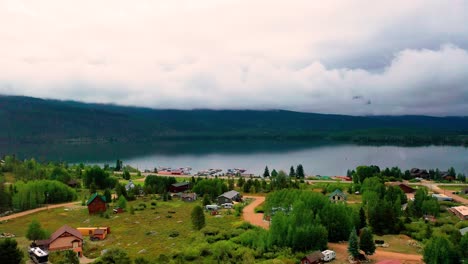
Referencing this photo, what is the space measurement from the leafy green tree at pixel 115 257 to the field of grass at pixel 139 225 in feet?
5.66

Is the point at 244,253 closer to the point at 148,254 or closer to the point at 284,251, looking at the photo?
the point at 284,251

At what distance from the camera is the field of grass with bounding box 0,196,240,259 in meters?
37.1

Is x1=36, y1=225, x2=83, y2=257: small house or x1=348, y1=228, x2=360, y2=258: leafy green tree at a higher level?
x1=348, y1=228, x2=360, y2=258: leafy green tree

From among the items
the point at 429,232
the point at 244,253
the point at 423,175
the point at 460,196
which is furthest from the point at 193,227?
the point at 423,175

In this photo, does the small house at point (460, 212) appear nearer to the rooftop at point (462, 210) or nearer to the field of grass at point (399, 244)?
the rooftop at point (462, 210)

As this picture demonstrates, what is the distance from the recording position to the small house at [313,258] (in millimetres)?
30961

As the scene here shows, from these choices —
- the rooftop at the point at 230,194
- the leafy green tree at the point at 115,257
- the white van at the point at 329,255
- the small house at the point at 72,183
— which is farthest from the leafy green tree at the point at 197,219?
the small house at the point at 72,183

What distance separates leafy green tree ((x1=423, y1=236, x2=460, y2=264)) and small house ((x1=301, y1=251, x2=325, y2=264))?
298 inches

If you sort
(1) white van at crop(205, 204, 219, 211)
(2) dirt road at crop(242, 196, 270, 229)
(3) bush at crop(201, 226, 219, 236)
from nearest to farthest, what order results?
(3) bush at crop(201, 226, 219, 236), (2) dirt road at crop(242, 196, 270, 229), (1) white van at crop(205, 204, 219, 211)

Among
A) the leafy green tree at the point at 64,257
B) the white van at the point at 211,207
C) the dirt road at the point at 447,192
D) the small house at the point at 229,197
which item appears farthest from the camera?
the dirt road at the point at 447,192

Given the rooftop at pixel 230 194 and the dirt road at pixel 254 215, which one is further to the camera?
the rooftop at pixel 230 194

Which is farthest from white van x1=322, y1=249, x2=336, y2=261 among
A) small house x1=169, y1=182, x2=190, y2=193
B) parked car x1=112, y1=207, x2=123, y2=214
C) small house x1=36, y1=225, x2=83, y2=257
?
small house x1=169, y1=182, x2=190, y2=193

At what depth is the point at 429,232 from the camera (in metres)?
38.2

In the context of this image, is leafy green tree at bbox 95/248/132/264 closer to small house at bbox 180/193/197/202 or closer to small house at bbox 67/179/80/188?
small house at bbox 180/193/197/202
